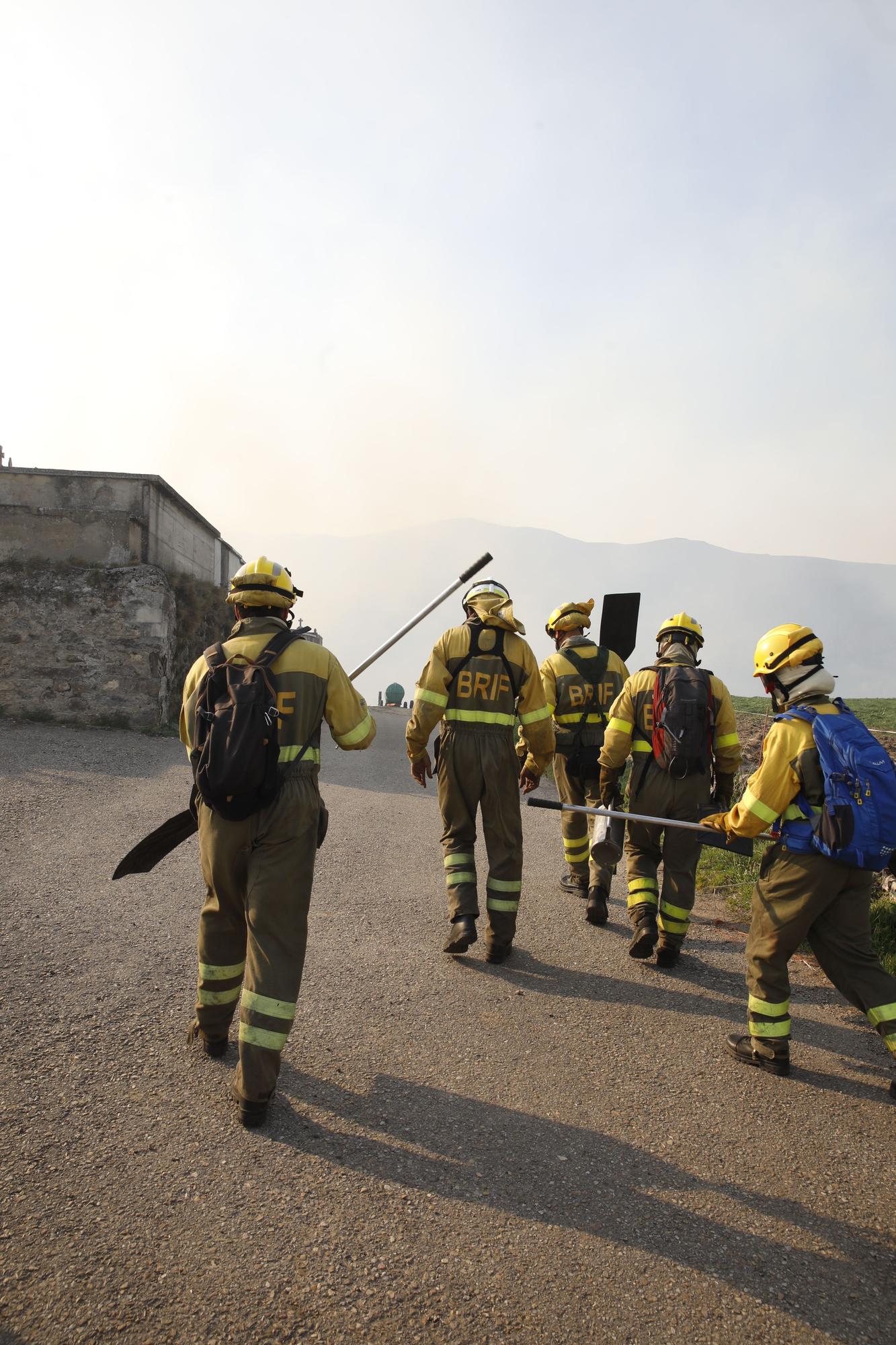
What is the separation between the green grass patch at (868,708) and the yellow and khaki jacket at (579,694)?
363 inches

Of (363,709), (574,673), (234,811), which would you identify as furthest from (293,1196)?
(574,673)

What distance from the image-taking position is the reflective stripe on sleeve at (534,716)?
4.88 metres

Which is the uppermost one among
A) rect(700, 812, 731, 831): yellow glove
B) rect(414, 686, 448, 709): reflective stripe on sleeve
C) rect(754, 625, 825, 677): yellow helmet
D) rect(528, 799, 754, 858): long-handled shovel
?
rect(754, 625, 825, 677): yellow helmet

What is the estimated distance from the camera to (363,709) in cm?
333

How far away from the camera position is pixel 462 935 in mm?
4465

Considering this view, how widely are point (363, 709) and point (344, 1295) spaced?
1963mm

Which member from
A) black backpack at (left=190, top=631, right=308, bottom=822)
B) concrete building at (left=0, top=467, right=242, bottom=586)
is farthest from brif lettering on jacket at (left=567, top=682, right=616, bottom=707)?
concrete building at (left=0, top=467, right=242, bottom=586)

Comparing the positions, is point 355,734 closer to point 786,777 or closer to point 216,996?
point 216,996

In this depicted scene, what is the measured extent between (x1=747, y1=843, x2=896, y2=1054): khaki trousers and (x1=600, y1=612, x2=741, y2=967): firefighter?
3.68 feet

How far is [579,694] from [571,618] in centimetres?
64

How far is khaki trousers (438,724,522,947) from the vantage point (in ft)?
15.1

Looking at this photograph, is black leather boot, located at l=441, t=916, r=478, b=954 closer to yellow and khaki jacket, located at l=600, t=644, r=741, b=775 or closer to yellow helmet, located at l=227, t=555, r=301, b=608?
yellow and khaki jacket, located at l=600, t=644, r=741, b=775

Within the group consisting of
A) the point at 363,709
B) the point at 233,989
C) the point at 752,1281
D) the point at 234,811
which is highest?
the point at 363,709

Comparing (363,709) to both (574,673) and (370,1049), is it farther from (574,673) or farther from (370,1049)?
(574,673)
